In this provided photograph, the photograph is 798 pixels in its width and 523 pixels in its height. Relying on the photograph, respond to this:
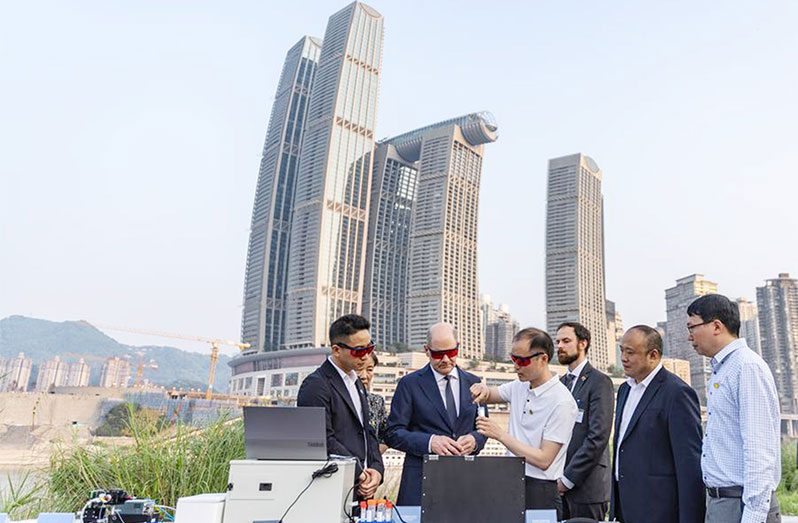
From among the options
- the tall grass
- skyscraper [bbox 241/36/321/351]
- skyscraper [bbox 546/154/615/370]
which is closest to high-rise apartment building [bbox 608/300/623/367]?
skyscraper [bbox 546/154/615/370]

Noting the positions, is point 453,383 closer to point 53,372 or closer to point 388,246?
point 388,246

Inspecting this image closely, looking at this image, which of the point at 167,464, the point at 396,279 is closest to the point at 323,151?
the point at 396,279

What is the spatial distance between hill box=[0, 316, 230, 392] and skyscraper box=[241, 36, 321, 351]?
29.0 metres

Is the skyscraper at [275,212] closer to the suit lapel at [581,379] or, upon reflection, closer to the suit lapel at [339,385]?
the suit lapel at [581,379]

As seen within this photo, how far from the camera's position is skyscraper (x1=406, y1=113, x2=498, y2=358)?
9975cm

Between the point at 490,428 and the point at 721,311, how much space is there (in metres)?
1.21

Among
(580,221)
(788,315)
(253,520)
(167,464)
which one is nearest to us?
(253,520)

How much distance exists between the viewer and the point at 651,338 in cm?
290

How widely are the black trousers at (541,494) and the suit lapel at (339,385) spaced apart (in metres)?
0.96

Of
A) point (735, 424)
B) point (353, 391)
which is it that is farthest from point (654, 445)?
point (353, 391)

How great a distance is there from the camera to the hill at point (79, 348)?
406ft

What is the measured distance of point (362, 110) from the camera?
325 ft

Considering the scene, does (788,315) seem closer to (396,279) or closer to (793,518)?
(396,279)

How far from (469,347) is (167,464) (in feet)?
320
